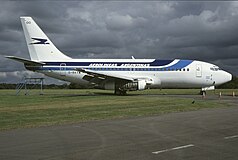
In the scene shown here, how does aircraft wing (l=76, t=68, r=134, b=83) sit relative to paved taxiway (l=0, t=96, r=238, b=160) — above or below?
above

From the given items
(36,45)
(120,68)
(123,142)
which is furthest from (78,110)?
(36,45)

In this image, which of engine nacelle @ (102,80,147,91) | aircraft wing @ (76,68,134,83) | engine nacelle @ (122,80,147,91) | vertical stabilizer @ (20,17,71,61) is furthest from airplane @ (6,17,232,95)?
engine nacelle @ (122,80,147,91)

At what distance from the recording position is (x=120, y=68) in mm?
33281

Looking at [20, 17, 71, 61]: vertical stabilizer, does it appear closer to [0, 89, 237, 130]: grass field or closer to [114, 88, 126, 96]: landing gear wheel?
[114, 88, 126, 96]: landing gear wheel

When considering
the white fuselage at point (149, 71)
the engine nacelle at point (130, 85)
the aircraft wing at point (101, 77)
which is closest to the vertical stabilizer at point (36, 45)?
the white fuselage at point (149, 71)

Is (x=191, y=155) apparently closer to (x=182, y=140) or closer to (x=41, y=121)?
(x=182, y=140)

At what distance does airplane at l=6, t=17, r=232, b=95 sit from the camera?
109 ft

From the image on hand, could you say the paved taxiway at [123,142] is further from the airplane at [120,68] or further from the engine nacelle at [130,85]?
the airplane at [120,68]

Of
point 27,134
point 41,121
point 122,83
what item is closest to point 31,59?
point 122,83

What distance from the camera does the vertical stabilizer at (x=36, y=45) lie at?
3388 cm

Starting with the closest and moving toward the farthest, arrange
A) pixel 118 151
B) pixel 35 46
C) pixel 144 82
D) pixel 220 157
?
pixel 220 157 < pixel 118 151 < pixel 144 82 < pixel 35 46

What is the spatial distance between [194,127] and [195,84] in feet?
80.6

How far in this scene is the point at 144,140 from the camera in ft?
26.4

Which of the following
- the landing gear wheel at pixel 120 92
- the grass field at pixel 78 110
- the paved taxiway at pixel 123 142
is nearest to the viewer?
the paved taxiway at pixel 123 142
